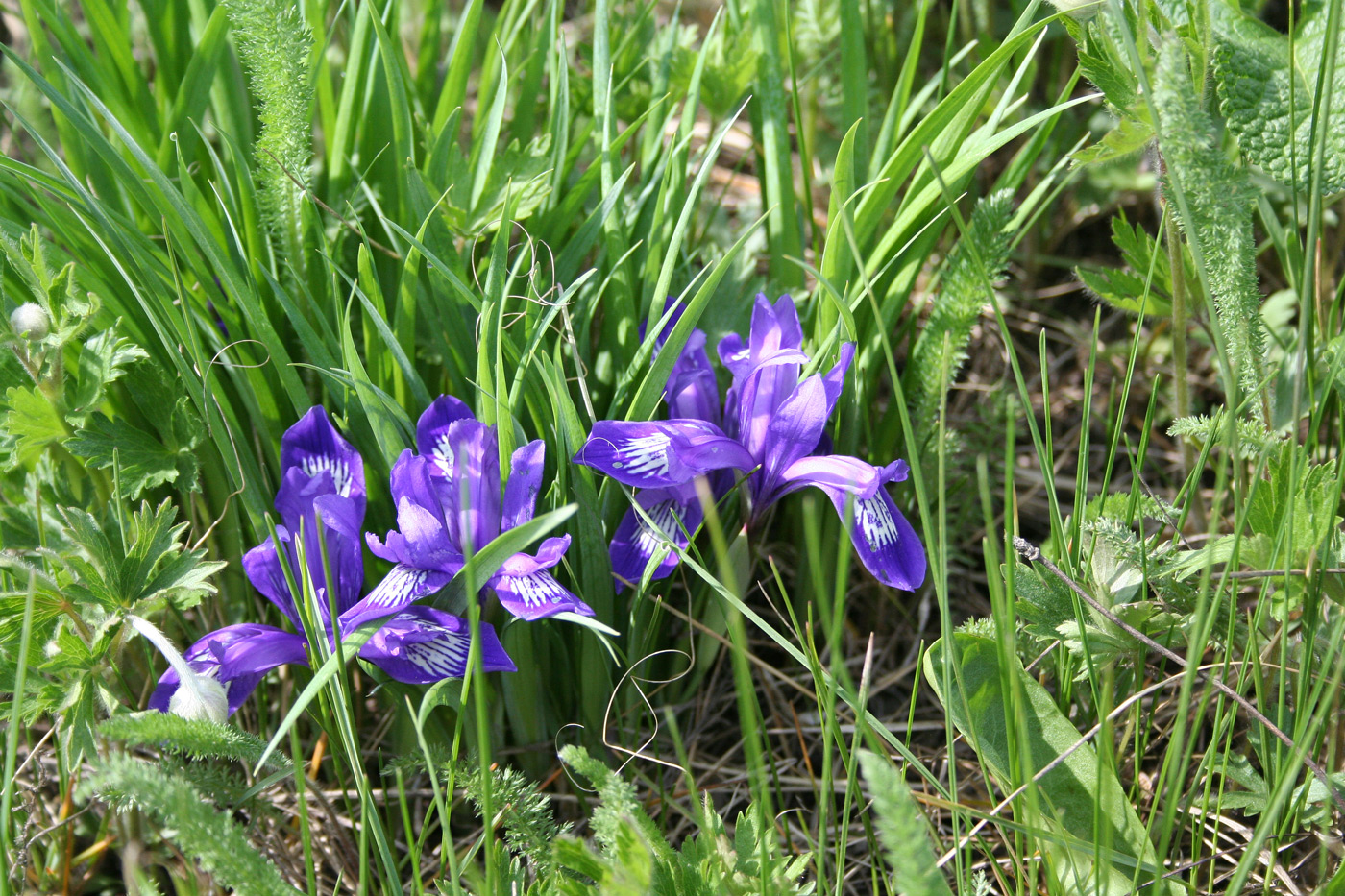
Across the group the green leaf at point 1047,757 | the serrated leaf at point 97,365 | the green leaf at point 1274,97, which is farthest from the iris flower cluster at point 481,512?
the green leaf at point 1274,97

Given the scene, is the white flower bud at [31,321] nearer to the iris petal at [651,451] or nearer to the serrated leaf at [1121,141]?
the iris petal at [651,451]

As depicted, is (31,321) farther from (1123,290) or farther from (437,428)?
(1123,290)

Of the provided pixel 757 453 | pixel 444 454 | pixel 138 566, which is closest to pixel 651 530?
pixel 757 453

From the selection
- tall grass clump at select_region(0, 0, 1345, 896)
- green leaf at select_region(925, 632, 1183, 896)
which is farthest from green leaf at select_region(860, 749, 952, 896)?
green leaf at select_region(925, 632, 1183, 896)

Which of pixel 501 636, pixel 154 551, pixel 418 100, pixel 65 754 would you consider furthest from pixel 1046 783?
pixel 418 100

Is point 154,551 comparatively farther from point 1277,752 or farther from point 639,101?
point 1277,752

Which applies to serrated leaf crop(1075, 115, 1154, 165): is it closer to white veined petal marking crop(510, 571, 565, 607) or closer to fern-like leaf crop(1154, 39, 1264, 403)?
fern-like leaf crop(1154, 39, 1264, 403)

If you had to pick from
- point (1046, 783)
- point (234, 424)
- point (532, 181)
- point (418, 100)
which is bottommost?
point (1046, 783)
